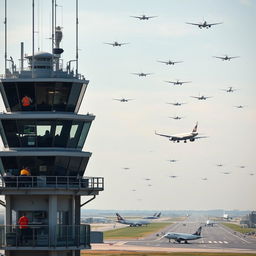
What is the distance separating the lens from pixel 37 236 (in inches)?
1767

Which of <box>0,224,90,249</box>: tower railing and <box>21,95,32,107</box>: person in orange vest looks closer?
<box>0,224,90,249</box>: tower railing

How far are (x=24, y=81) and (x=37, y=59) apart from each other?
1534mm

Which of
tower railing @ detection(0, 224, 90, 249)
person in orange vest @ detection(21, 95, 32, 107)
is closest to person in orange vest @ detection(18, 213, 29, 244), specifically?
tower railing @ detection(0, 224, 90, 249)

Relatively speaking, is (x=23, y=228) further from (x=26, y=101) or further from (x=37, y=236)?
(x=26, y=101)

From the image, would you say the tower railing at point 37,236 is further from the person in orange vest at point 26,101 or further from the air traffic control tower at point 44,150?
the person in orange vest at point 26,101

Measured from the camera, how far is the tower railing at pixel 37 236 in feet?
147

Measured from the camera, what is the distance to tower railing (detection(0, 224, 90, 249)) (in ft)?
147

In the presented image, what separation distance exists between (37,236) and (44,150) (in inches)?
206

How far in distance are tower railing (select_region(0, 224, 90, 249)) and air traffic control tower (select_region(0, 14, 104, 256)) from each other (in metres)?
0.06

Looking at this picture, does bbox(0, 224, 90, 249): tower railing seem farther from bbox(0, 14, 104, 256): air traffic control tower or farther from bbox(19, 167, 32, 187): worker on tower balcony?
bbox(19, 167, 32, 187): worker on tower balcony

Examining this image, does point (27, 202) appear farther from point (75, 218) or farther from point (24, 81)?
point (24, 81)

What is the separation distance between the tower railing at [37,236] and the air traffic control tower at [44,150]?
62 millimetres

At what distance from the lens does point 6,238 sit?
148ft

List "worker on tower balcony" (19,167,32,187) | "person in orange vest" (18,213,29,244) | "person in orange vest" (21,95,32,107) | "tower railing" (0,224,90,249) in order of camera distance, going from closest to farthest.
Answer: "tower railing" (0,224,90,249) < "person in orange vest" (18,213,29,244) < "worker on tower balcony" (19,167,32,187) < "person in orange vest" (21,95,32,107)
